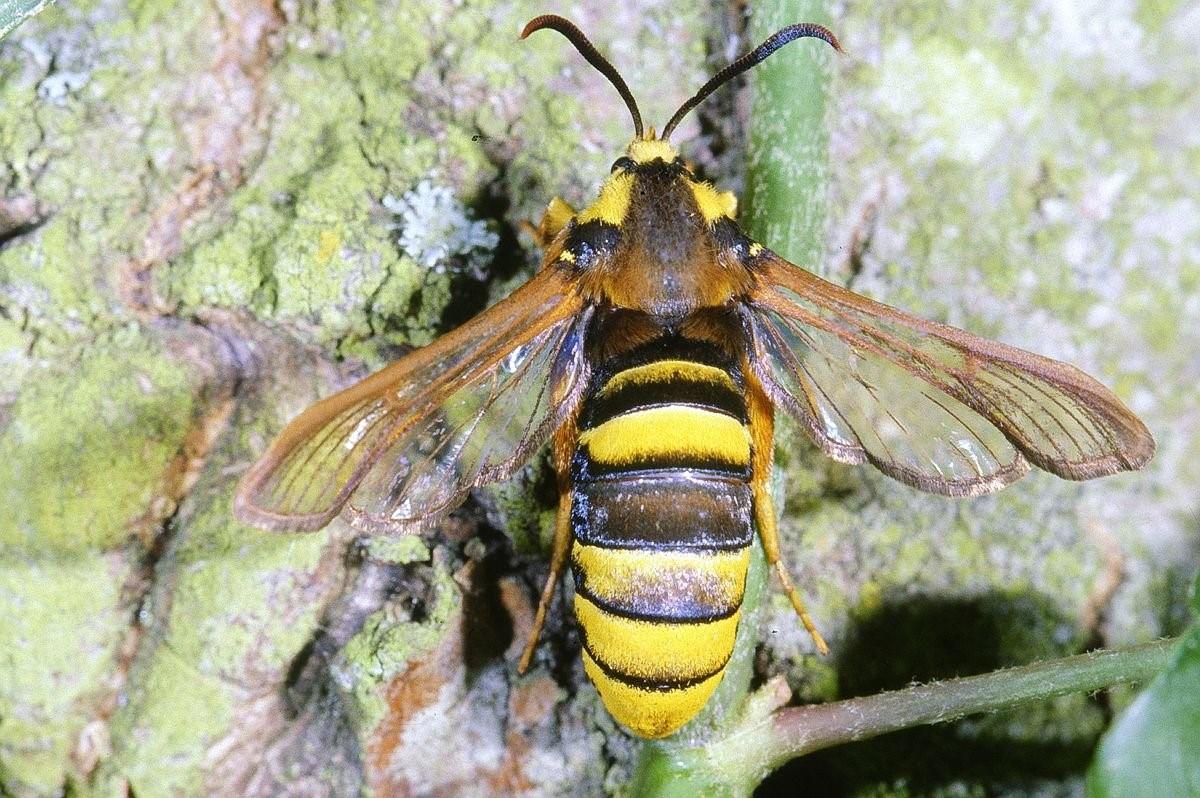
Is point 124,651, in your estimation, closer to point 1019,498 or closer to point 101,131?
point 101,131

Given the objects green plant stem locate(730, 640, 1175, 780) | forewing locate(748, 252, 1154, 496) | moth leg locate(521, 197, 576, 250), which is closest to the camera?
green plant stem locate(730, 640, 1175, 780)

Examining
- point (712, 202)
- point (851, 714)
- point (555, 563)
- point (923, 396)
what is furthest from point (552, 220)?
point (851, 714)

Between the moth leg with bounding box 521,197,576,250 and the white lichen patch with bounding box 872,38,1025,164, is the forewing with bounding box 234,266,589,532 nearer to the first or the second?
the moth leg with bounding box 521,197,576,250

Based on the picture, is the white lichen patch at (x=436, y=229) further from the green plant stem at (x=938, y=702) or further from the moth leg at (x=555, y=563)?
the green plant stem at (x=938, y=702)

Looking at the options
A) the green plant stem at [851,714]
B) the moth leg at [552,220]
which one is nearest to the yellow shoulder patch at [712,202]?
the moth leg at [552,220]

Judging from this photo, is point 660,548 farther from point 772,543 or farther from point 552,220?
point 552,220

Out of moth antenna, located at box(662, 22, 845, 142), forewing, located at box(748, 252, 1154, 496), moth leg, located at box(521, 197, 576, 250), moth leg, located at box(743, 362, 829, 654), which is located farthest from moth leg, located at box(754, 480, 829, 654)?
moth antenna, located at box(662, 22, 845, 142)
